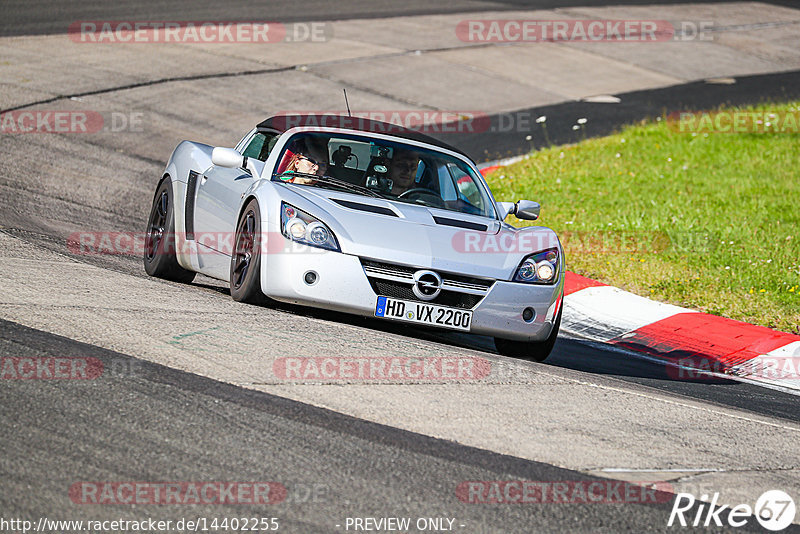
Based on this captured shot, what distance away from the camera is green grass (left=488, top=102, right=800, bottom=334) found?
997cm

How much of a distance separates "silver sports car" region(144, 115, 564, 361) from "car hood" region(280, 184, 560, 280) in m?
0.01

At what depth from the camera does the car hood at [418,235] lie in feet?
21.7

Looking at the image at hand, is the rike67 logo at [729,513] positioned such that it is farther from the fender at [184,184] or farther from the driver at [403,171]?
the fender at [184,184]

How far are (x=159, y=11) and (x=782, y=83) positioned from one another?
12958 mm

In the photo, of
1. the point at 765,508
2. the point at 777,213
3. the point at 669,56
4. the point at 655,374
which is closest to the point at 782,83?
the point at 669,56

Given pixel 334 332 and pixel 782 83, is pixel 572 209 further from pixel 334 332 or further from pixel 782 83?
pixel 782 83

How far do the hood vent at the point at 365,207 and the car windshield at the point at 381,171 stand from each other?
1.30 ft

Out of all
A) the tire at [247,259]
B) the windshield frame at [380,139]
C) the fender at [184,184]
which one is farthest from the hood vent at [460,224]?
the fender at [184,184]

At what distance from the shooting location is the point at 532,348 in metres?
7.40

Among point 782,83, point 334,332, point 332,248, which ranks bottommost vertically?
point 334,332

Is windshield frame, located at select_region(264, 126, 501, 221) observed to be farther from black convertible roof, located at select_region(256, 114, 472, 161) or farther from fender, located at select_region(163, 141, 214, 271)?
fender, located at select_region(163, 141, 214, 271)

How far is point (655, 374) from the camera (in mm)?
7664

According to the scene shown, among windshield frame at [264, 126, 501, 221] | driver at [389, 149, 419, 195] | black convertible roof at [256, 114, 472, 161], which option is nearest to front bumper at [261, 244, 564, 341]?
windshield frame at [264, 126, 501, 221]

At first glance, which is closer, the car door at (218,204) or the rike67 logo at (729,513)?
the rike67 logo at (729,513)
